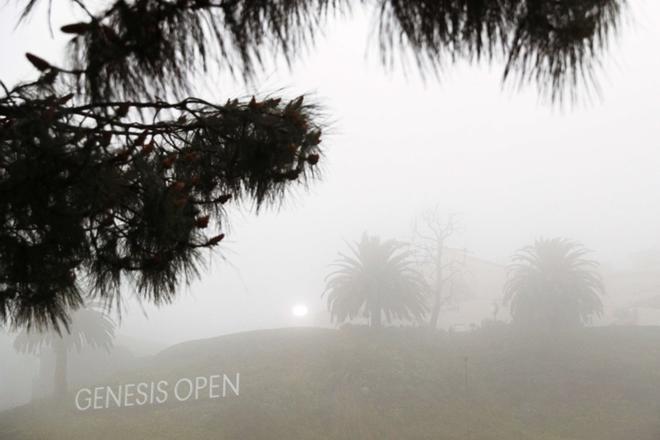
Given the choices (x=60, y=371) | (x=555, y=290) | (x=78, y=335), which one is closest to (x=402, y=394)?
(x=555, y=290)

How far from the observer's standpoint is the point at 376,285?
2903 centimetres

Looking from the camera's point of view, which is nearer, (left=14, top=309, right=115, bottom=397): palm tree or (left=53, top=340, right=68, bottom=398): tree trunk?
(left=53, top=340, right=68, bottom=398): tree trunk

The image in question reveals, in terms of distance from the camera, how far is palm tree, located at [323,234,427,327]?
29.0 meters

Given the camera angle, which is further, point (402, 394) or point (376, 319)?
point (376, 319)

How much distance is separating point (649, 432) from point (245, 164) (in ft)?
61.8

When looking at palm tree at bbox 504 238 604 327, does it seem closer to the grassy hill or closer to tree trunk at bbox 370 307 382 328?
the grassy hill

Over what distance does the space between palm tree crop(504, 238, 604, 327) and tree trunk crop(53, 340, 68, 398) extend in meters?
23.8

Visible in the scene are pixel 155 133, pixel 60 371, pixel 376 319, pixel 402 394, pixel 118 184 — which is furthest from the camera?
pixel 376 319

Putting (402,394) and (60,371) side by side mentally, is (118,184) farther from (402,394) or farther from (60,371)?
(60,371)

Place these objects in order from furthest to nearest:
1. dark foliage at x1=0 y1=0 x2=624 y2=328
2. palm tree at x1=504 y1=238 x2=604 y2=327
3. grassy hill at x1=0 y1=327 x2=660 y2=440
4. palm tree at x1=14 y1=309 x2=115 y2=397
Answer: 1. palm tree at x1=504 y1=238 x2=604 y2=327
2. palm tree at x1=14 y1=309 x2=115 y2=397
3. grassy hill at x1=0 y1=327 x2=660 y2=440
4. dark foliage at x1=0 y1=0 x2=624 y2=328

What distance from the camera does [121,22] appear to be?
5.84ft

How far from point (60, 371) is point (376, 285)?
1703 cm

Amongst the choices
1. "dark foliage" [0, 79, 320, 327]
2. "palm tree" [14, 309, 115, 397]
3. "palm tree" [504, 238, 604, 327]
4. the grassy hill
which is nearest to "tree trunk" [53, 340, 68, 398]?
"palm tree" [14, 309, 115, 397]

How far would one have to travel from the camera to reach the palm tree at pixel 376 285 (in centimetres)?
2903
